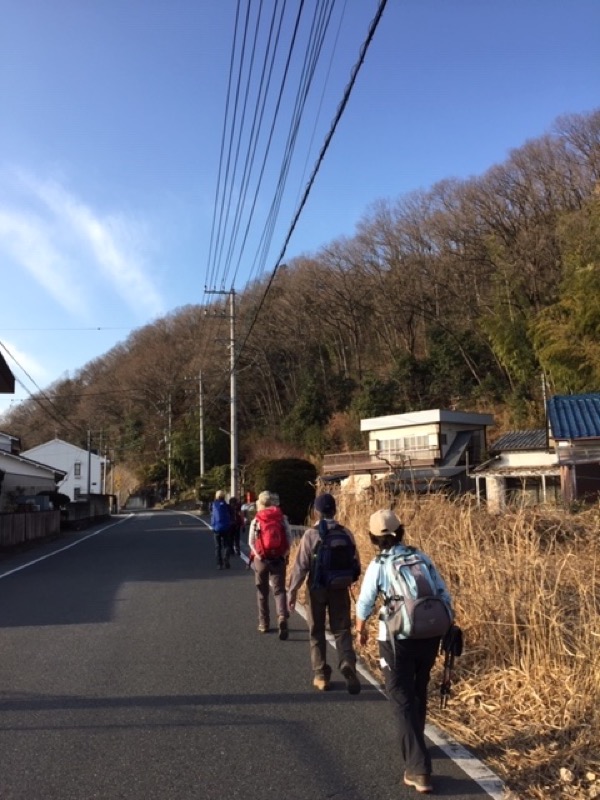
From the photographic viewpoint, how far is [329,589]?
6301mm

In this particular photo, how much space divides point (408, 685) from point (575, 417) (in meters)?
16.8

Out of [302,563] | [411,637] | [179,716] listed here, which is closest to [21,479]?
[302,563]

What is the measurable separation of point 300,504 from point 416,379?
23474 mm

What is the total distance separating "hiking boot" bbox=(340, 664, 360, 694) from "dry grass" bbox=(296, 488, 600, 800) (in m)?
0.62

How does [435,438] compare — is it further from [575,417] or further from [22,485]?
[575,417]

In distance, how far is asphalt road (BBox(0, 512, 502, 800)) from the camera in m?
4.15

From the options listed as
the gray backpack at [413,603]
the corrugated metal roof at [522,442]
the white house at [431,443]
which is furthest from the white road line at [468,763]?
the white house at [431,443]

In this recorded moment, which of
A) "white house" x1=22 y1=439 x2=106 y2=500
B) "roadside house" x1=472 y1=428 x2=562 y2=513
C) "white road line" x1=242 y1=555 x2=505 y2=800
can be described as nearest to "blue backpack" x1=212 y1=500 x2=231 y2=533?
"roadside house" x1=472 y1=428 x2=562 y2=513

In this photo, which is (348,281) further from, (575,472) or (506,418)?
(575,472)

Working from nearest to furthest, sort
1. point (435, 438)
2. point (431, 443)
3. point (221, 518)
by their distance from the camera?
point (221, 518), point (435, 438), point (431, 443)

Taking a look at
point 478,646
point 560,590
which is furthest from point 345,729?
point 560,590

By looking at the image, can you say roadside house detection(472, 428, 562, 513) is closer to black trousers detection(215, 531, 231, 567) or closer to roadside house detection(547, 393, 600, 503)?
roadside house detection(547, 393, 600, 503)

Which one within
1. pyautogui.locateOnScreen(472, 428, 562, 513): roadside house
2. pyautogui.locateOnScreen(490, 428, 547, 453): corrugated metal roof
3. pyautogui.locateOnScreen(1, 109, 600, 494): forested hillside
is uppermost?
pyautogui.locateOnScreen(1, 109, 600, 494): forested hillside

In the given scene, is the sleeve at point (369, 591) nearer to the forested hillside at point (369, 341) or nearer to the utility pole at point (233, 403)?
the forested hillside at point (369, 341)
